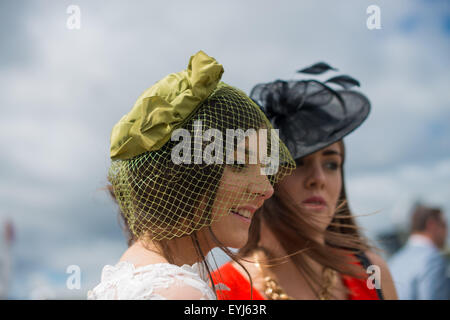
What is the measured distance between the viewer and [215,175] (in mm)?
1668

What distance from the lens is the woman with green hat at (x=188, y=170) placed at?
1638 millimetres

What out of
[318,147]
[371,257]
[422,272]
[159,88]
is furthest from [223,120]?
[422,272]

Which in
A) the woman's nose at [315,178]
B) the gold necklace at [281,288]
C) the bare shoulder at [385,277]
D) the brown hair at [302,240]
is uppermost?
the woman's nose at [315,178]

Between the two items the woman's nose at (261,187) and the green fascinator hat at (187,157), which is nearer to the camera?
the green fascinator hat at (187,157)

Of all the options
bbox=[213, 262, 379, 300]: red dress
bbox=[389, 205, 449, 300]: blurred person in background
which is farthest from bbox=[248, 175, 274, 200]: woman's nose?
bbox=[389, 205, 449, 300]: blurred person in background

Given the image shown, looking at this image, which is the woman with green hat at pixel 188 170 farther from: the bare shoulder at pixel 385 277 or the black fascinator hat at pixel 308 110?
the bare shoulder at pixel 385 277

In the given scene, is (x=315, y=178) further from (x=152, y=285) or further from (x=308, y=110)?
(x=152, y=285)

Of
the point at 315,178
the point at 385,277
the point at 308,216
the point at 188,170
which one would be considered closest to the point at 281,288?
the point at 308,216

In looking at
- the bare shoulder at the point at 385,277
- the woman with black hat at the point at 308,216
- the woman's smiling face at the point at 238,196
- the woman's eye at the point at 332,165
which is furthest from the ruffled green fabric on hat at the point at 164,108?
the bare shoulder at the point at 385,277

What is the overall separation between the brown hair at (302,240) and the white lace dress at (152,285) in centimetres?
109

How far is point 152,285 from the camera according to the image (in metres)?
1.37

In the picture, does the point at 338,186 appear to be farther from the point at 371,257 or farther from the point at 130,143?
the point at 130,143

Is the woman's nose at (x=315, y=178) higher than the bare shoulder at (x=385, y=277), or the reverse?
the woman's nose at (x=315, y=178)

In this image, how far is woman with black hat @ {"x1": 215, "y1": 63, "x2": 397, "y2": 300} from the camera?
8.21 ft
